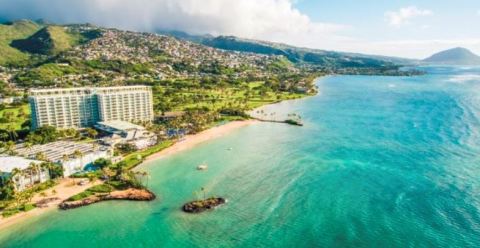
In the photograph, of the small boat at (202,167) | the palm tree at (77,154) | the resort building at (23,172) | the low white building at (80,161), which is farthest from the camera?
the small boat at (202,167)

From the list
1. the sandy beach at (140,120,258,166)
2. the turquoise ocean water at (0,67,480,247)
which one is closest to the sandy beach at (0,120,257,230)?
the sandy beach at (140,120,258,166)

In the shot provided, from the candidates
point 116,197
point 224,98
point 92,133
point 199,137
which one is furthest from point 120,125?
point 224,98

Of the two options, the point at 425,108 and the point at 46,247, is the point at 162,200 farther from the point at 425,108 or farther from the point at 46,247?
the point at 425,108

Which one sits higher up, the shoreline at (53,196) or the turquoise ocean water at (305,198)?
the turquoise ocean water at (305,198)

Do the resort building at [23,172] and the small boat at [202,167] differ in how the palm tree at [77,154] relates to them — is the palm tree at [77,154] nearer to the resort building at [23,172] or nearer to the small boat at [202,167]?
the resort building at [23,172]

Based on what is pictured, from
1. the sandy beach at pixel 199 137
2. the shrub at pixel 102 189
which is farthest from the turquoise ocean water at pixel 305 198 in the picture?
the shrub at pixel 102 189

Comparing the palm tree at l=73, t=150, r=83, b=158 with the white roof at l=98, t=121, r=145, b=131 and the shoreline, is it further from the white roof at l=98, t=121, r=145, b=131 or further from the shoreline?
the white roof at l=98, t=121, r=145, b=131
